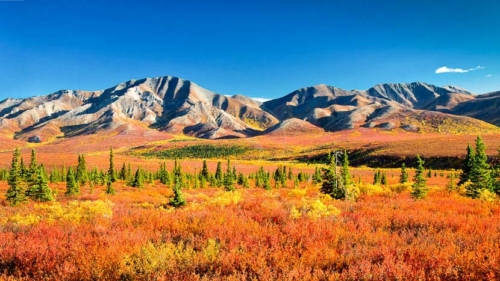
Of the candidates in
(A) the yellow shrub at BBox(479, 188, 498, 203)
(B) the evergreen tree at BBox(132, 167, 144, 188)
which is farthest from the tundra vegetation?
(B) the evergreen tree at BBox(132, 167, 144, 188)

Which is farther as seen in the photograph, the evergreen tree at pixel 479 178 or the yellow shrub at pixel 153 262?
the evergreen tree at pixel 479 178

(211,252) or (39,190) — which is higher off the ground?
(211,252)

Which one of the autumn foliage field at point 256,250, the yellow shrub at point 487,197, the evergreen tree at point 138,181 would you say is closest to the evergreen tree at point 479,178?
the yellow shrub at point 487,197

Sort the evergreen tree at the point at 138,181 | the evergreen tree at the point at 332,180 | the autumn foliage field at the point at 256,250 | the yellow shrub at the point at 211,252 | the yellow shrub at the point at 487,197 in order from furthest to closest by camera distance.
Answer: the evergreen tree at the point at 138,181, the evergreen tree at the point at 332,180, the yellow shrub at the point at 487,197, the yellow shrub at the point at 211,252, the autumn foliage field at the point at 256,250

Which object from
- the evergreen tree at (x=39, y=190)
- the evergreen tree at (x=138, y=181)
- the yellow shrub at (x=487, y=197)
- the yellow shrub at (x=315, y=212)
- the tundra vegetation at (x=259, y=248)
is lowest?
the evergreen tree at (x=138, y=181)

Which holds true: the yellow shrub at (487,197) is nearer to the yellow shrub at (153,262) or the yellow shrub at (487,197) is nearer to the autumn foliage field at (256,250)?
the autumn foliage field at (256,250)

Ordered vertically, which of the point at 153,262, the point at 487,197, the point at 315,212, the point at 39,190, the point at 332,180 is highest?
the point at 153,262

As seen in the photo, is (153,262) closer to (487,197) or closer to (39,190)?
(487,197)

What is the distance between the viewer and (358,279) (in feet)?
14.9

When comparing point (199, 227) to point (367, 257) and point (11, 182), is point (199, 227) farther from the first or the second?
point (11, 182)

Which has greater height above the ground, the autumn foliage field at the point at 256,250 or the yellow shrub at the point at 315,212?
the autumn foliage field at the point at 256,250

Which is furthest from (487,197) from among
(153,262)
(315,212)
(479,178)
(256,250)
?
(153,262)

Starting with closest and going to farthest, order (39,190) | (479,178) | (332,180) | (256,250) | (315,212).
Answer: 1. (256,250)
2. (315,212)
3. (479,178)
4. (39,190)
5. (332,180)

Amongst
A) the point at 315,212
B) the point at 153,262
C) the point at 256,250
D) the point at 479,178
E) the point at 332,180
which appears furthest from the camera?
the point at 332,180
